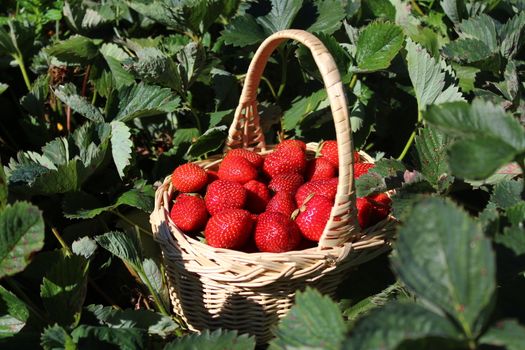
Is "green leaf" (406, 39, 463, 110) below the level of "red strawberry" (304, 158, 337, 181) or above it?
above

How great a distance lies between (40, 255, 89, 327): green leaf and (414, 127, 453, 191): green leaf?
0.69 m

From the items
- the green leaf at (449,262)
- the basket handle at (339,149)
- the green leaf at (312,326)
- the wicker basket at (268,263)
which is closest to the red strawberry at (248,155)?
the wicker basket at (268,263)

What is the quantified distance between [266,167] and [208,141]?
0.20 metres

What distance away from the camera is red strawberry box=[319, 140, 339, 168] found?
1.62 meters

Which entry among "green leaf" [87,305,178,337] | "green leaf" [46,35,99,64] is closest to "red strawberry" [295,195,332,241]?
"green leaf" [87,305,178,337]

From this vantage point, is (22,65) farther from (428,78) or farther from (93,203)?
(428,78)

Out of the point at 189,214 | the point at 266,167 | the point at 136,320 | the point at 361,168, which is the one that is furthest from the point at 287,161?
the point at 136,320

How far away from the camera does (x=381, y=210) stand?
145 cm

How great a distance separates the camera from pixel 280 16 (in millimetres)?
1818

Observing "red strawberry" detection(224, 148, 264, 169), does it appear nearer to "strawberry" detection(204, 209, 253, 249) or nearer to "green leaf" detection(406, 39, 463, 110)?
"strawberry" detection(204, 209, 253, 249)

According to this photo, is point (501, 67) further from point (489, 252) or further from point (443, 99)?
point (489, 252)

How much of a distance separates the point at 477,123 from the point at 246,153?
0.81 metres

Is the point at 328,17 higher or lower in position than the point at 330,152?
higher

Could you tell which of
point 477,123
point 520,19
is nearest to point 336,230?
point 477,123
